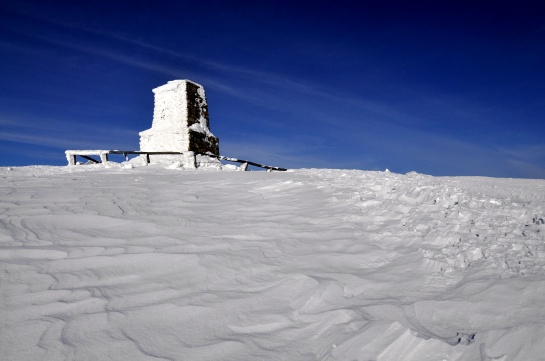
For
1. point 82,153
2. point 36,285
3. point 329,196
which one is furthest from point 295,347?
point 82,153

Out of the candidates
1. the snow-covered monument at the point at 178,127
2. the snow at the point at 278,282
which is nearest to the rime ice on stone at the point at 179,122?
the snow-covered monument at the point at 178,127

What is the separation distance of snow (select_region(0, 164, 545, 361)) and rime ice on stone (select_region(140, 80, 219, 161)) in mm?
13330

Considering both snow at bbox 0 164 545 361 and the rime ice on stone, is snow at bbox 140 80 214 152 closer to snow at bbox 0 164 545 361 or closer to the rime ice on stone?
the rime ice on stone

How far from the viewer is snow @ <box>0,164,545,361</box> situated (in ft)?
5.86

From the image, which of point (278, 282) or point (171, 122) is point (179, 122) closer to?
point (171, 122)

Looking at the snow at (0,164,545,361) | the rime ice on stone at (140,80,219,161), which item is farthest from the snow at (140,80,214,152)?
the snow at (0,164,545,361)

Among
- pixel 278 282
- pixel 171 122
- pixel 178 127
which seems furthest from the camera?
pixel 171 122

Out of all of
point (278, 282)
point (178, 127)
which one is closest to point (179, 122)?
point (178, 127)

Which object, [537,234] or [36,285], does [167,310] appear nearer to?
[36,285]

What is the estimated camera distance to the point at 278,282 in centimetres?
257

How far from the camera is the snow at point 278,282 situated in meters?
1.79

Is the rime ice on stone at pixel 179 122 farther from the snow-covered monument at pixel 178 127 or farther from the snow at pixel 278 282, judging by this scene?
the snow at pixel 278 282

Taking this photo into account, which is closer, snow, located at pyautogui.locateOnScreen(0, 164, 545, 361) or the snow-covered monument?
snow, located at pyautogui.locateOnScreen(0, 164, 545, 361)

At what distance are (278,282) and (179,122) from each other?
650 inches
